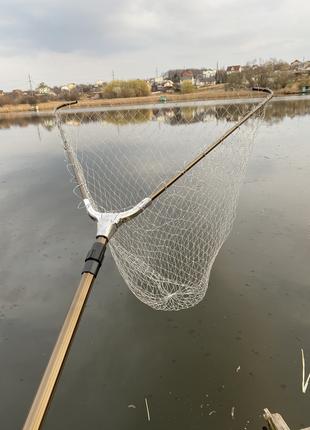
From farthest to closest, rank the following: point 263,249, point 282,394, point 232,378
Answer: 1. point 263,249
2. point 232,378
3. point 282,394

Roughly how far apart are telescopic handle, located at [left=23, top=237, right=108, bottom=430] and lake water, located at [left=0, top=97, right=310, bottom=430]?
1.88 metres

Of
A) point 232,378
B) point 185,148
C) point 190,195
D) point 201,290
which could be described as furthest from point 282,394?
point 185,148

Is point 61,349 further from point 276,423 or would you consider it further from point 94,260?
point 276,423

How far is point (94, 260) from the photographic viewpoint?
1.16m

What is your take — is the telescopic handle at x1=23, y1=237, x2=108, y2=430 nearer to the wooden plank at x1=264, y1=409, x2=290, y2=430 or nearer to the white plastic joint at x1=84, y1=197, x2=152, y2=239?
the white plastic joint at x1=84, y1=197, x2=152, y2=239

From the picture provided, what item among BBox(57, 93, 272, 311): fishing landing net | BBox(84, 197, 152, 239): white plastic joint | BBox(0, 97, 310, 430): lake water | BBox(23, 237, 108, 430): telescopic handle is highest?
BBox(84, 197, 152, 239): white plastic joint

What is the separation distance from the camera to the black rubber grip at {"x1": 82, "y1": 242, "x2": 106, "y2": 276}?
114 centimetres

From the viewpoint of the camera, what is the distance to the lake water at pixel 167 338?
98.2 inches

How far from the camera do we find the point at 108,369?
2867 mm

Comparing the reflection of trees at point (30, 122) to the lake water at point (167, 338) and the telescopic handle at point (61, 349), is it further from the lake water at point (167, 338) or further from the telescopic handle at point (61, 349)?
the telescopic handle at point (61, 349)

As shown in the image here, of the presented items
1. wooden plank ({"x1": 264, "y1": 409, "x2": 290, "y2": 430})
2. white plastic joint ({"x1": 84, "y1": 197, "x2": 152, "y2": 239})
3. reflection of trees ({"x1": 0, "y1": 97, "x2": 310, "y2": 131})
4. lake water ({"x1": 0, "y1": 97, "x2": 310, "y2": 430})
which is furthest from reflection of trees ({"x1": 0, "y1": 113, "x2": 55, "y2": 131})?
wooden plank ({"x1": 264, "y1": 409, "x2": 290, "y2": 430})

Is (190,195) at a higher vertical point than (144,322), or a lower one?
higher

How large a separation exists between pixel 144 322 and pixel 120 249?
101 centimetres

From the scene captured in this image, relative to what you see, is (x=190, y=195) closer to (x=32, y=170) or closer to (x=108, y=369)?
(x=108, y=369)
